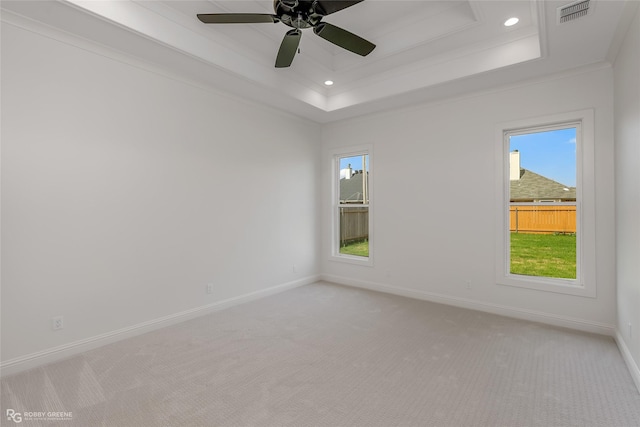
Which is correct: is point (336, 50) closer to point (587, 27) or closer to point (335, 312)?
point (587, 27)

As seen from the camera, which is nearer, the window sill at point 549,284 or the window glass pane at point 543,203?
the window sill at point 549,284

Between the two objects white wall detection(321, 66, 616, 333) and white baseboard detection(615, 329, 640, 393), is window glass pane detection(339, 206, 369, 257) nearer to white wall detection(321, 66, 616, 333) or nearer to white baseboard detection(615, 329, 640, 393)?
white wall detection(321, 66, 616, 333)

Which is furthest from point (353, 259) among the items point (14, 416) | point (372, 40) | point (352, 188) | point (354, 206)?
point (14, 416)

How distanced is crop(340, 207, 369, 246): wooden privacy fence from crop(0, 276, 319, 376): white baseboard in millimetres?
1791

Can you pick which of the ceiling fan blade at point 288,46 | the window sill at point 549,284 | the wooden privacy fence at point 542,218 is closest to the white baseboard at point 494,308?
the window sill at point 549,284

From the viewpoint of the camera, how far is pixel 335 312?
3820 millimetres

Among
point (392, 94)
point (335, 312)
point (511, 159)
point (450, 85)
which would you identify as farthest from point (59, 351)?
point (511, 159)

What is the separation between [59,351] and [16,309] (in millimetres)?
504

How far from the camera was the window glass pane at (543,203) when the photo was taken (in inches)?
136

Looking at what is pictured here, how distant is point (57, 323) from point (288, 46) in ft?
10.4

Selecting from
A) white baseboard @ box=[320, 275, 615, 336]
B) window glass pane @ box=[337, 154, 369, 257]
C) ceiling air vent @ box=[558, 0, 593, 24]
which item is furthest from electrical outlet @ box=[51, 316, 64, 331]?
ceiling air vent @ box=[558, 0, 593, 24]

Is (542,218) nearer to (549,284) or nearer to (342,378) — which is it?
(549,284)

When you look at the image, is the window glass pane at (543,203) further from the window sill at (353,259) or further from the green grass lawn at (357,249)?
the green grass lawn at (357,249)

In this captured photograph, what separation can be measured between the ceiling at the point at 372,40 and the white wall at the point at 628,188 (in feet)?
0.95
